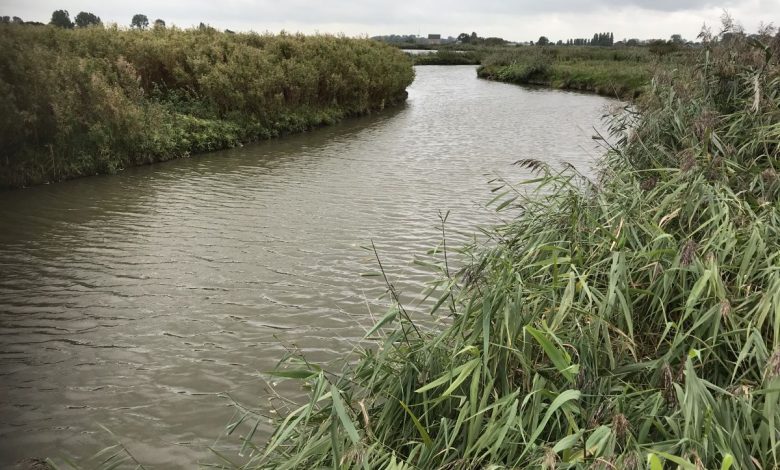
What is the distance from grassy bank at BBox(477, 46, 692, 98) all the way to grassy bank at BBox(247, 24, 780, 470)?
1117 inches

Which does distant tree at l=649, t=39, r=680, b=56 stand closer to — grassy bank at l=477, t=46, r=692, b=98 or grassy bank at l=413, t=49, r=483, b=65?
grassy bank at l=477, t=46, r=692, b=98

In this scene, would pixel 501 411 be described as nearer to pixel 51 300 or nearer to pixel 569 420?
pixel 569 420

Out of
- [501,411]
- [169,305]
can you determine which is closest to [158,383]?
[169,305]

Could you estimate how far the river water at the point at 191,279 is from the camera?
486 centimetres

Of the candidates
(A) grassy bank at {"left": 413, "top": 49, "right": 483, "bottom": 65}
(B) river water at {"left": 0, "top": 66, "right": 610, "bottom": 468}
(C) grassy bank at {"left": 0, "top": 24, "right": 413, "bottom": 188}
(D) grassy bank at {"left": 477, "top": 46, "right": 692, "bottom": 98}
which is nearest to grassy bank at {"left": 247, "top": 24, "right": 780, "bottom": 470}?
(B) river water at {"left": 0, "top": 66, "right": 610, "bottom": 468}

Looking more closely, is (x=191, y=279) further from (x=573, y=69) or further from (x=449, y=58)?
(x=449, y=58)

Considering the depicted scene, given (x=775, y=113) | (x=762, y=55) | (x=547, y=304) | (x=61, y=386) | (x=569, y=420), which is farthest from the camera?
(x=762, y=55)

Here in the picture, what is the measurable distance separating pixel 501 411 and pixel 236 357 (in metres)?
3.23

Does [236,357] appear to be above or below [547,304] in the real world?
below

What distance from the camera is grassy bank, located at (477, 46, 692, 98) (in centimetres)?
3606

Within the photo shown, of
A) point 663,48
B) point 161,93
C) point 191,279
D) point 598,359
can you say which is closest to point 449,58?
point 161,93

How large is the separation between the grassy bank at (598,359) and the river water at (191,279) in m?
1.37

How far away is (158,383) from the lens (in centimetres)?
526

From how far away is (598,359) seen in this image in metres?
3.52
